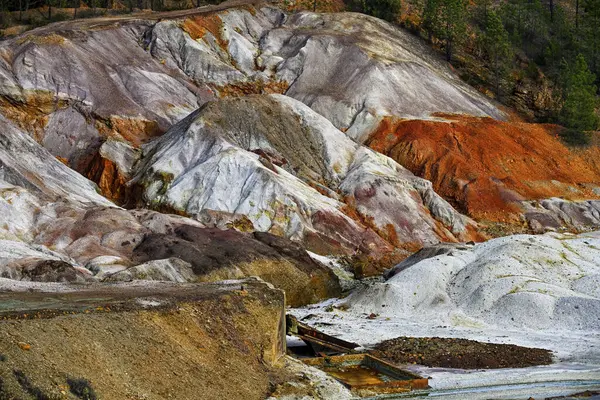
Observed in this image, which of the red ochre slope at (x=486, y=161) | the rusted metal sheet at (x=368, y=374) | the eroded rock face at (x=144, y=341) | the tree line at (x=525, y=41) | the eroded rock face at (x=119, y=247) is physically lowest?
the red ochre slope at (x=486, y=161)

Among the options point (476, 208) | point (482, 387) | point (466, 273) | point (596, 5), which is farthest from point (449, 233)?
point (596, 5)

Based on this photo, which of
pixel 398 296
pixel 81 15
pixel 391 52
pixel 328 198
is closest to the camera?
pixel 398 296

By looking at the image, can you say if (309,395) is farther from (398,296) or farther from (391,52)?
(391,52)

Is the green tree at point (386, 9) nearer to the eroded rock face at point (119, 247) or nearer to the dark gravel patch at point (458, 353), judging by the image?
the eroded rock face at point (119, 247)

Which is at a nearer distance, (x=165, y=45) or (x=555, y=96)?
(x=165, y=45)

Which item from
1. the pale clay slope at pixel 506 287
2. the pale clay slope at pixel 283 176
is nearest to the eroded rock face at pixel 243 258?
the pale clay slope at pixel 506 287

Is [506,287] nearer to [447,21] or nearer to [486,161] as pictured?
[486,161]

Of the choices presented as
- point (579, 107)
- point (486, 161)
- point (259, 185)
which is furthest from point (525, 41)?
point (259, 185)
